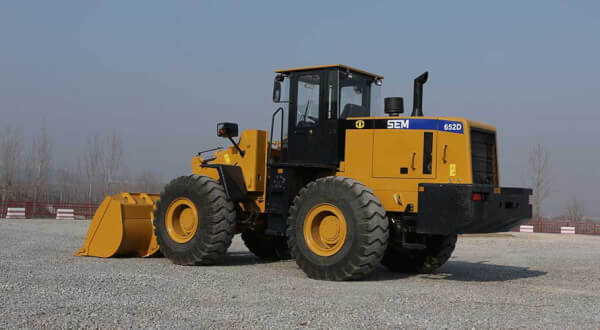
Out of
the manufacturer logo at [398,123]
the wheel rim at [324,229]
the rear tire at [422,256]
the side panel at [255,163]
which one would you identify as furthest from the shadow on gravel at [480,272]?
the side panel at [255,163]

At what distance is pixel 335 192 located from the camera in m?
9.84

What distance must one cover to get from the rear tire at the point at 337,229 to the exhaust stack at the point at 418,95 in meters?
1.70

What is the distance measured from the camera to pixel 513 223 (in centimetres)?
1042

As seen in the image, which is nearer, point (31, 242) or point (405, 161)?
point (405, 161)


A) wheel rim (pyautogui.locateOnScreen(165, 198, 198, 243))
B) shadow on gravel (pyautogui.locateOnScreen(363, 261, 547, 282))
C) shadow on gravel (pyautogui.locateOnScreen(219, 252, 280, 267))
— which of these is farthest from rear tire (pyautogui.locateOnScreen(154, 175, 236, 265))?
shadow on gravel (pyautogui.locateOnScreen(363, 261, 547, 282))

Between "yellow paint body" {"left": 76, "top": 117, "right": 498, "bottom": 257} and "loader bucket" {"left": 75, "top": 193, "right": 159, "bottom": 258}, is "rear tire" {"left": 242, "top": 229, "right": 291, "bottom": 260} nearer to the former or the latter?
"yellow paint body" {"left": 76, "top": 117, "right": 498, "bottom": 257}

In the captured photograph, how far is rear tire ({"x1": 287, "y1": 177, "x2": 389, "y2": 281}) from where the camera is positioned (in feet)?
30.9

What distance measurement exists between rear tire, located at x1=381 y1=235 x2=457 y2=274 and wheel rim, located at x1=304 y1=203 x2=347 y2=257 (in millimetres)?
1584

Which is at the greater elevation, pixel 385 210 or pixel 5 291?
pixel 385 210

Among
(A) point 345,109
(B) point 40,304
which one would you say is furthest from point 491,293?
(B) point 40,304

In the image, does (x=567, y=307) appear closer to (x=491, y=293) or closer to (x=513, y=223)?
→ (x=491, y=293)

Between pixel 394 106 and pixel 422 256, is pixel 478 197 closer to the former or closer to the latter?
pixel 394 106

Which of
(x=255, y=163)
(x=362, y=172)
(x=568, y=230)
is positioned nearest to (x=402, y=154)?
(x=362, y=172)

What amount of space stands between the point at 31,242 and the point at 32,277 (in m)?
7.89
